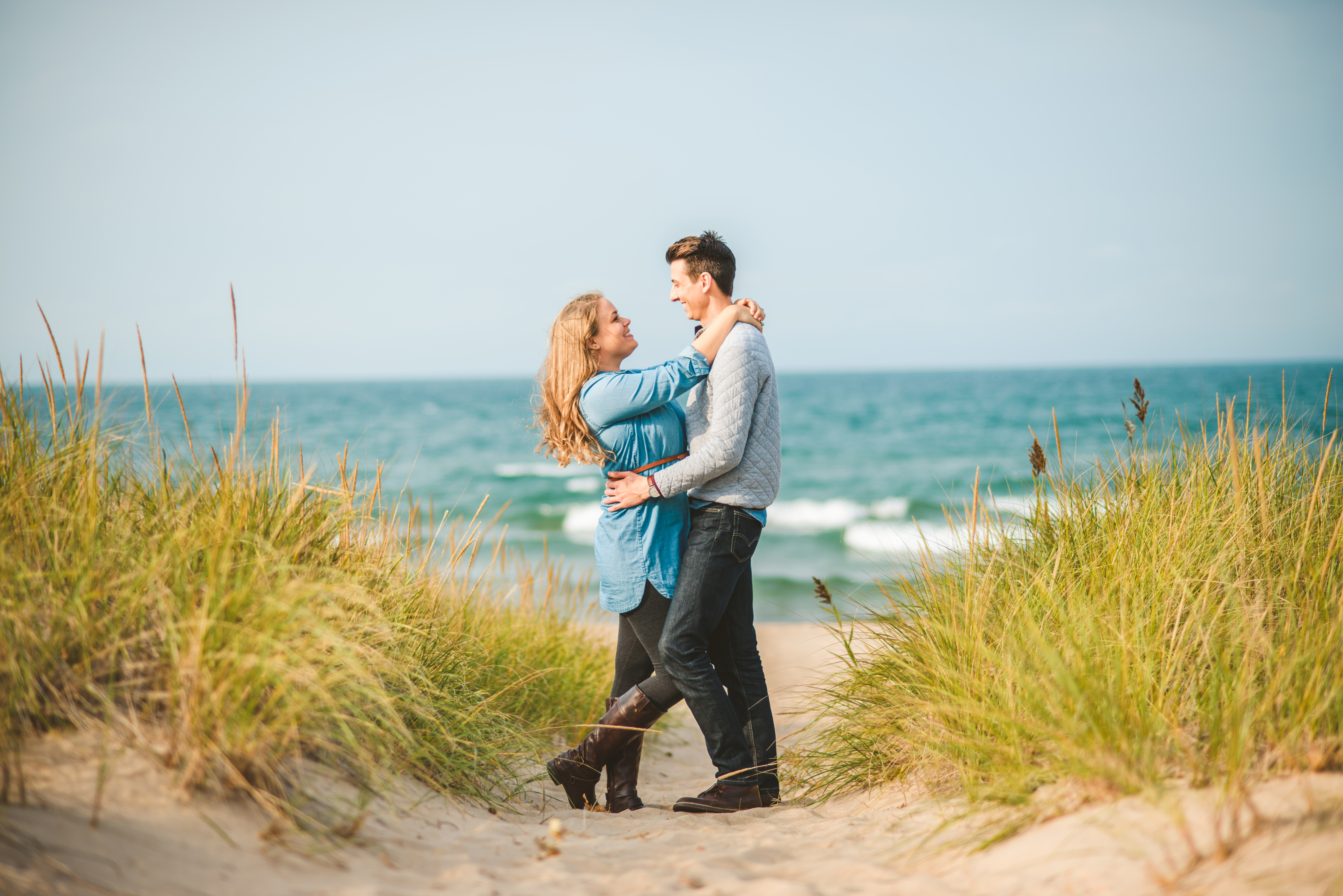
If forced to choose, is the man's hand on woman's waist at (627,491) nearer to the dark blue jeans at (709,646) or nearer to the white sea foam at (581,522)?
the dark blue jeans at (709,646)

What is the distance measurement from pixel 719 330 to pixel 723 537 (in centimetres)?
85

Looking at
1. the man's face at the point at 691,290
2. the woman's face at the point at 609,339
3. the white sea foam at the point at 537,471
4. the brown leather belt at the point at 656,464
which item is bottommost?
the white sea foam at the point at 537,471

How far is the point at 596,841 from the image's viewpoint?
103 inches

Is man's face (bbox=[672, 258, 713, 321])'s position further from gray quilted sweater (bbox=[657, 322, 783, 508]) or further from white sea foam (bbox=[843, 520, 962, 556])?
white sea foam (bbox=[843, 520, 962, 556])

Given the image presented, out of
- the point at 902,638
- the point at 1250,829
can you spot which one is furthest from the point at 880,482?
the point at 1250,829

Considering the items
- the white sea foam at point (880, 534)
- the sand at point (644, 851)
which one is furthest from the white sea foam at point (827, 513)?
the sand at point (644, 851)

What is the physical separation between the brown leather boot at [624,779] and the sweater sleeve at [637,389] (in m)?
1.21

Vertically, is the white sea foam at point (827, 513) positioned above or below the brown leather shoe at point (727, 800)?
below

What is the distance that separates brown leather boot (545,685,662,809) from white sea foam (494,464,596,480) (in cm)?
1718

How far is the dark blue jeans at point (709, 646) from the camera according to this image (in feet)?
10.0

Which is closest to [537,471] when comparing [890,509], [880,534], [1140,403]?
[890,509]

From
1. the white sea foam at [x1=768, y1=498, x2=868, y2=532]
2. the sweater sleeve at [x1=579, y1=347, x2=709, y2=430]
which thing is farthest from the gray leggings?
the white sea foam at [x1=768, y1=498, x2=868, y2=532]

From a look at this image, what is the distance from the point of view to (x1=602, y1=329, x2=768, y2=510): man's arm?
9.98 feet

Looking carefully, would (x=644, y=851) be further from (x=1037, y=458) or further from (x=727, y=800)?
(x=1037, y=458)
